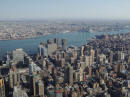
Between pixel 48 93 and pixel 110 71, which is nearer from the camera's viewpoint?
pixel 48 93

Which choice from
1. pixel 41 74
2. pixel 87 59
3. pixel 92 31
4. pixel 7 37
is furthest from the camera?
pixel 92 31

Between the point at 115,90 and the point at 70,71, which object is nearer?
the point at 115,90

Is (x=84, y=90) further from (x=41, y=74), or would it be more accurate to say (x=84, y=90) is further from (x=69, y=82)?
(x=41, y=74)

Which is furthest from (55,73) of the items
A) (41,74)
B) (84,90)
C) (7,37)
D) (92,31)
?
(92,31)

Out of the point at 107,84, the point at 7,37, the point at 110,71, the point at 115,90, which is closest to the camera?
the point at 115,90

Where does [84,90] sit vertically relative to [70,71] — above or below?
below

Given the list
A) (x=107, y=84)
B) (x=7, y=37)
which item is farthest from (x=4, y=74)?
(x=7, y=37)

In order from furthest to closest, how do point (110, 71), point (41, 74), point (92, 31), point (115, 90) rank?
point (92, 31) → point (110, 71) → point (41, 74) → point (115, 90)

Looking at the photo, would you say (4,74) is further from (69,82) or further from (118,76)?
(118,76)

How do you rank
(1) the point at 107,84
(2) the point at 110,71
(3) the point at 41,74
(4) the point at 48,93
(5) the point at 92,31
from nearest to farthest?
(4) the point at 48,93 → (1) the point at 107,84 → (3) the point at 41,74 → (2) the point at 110,71 → (5) the point at 92,31
